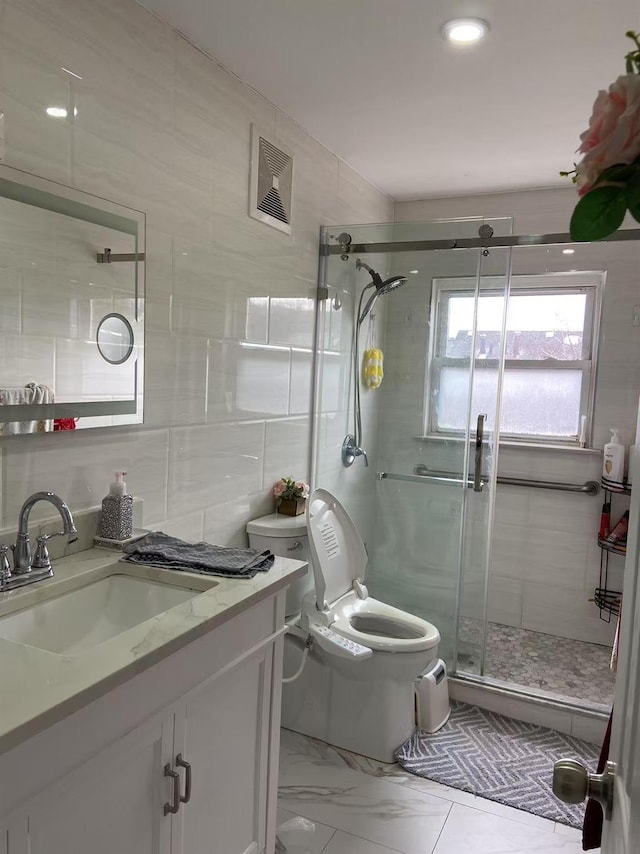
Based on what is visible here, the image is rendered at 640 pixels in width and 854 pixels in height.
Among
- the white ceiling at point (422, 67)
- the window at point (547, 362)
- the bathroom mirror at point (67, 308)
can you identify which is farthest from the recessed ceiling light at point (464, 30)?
the window at point (547, 362)

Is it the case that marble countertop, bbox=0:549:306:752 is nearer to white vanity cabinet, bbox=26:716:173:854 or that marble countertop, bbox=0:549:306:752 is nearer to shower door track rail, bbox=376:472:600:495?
white vanity cabinet, bbox=26:716:173:854

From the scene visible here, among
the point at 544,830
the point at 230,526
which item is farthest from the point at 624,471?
the point at 230,526

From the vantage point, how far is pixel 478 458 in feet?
9.39

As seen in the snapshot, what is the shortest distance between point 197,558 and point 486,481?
1.60 meters

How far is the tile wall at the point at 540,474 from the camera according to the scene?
9.80 ft

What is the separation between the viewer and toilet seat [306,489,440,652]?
2.49 metres

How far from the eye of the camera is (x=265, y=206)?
8.06 ft

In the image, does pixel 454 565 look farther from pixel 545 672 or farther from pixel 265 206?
pixel 265 206

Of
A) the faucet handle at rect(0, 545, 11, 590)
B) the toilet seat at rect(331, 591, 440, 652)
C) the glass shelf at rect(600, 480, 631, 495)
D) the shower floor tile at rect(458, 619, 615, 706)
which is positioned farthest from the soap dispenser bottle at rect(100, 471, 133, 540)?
the glass shelf at rect(600, 480, 631, 495)

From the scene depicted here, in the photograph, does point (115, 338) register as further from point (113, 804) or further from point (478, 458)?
point (478, 458)

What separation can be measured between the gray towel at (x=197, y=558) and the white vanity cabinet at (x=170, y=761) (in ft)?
0.33

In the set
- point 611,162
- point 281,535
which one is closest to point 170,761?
point 281,535

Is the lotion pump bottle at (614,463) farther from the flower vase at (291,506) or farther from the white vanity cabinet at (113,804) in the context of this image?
the white vanity cabinet at (113,804)

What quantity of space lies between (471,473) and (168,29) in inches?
79.6
